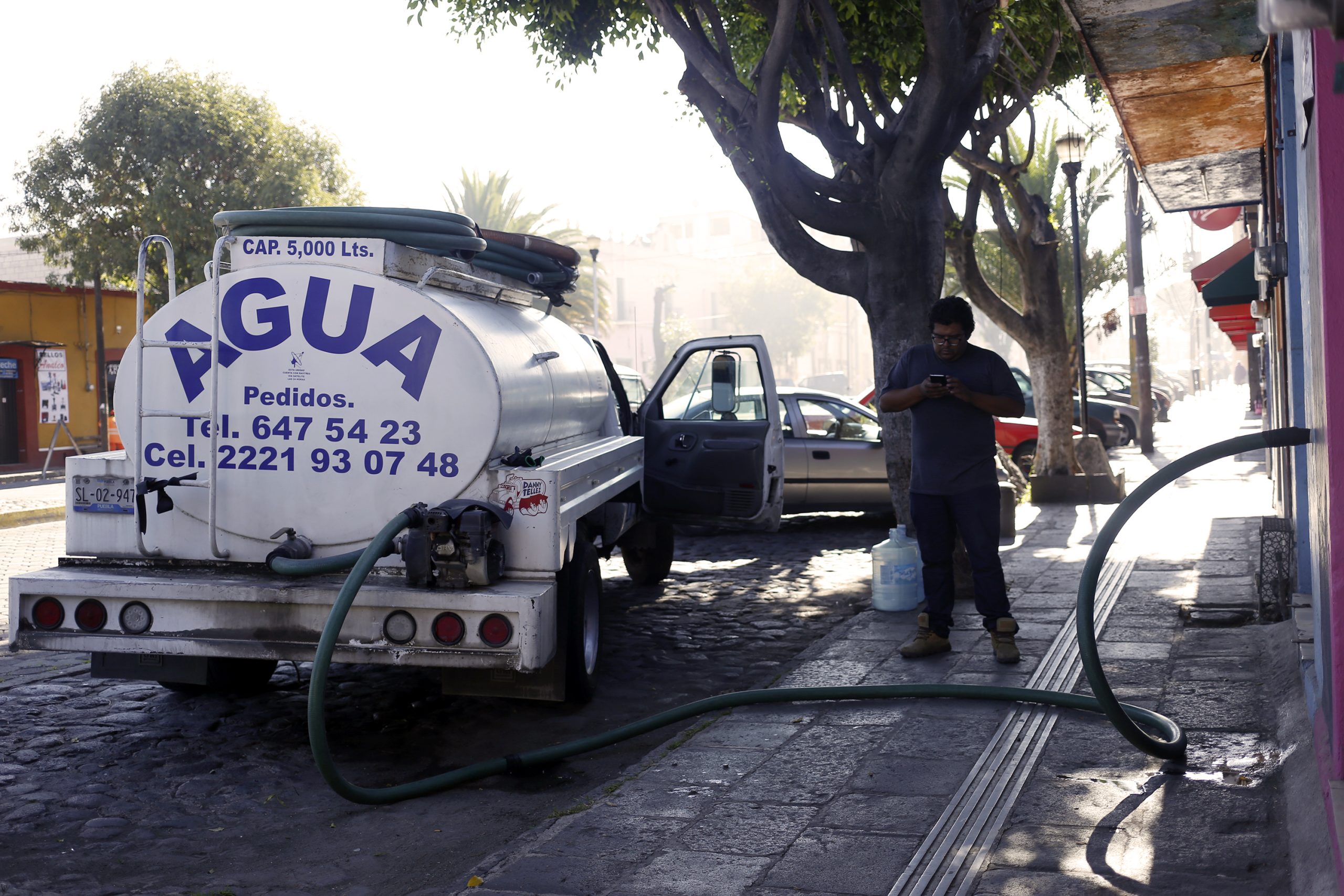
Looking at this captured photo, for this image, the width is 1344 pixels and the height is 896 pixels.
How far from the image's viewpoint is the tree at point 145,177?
1040 inches

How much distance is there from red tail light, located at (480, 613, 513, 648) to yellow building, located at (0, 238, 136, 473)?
2219cm

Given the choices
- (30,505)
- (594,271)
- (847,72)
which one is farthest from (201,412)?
(594,271)

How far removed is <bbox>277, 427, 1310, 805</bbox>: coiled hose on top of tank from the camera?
406 centimetres

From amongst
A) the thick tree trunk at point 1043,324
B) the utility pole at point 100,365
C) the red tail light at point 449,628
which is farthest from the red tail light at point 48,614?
the utility pole at point 100,365

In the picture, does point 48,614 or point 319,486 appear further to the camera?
point 319,486

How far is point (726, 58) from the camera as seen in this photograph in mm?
9773

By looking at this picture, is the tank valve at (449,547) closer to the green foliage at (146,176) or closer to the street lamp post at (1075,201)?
the street lamp post at (1075,201)

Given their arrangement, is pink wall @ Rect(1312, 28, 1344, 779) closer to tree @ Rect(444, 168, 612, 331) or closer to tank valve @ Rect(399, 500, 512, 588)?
tank valve @ Rect(399, 500, 512, 588)

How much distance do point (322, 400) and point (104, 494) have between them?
1.19 metres

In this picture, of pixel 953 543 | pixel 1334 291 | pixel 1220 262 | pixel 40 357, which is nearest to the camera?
pixel 1334 291

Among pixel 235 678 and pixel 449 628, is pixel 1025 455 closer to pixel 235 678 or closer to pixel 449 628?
pixel 235 678

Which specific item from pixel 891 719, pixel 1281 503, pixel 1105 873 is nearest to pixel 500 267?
pixel 891 719

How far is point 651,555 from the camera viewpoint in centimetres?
990

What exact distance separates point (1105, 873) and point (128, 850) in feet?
10.9
